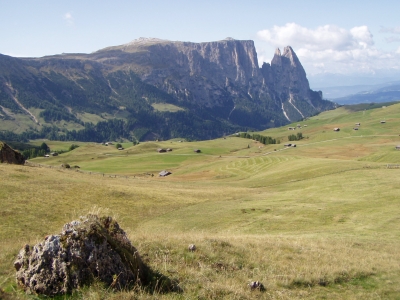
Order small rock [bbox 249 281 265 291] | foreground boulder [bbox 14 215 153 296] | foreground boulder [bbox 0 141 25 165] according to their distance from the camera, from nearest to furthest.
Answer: foreground boulder [bbox 14 215 153 296]
small rock [bbox 249 281 265 291]
foreground boulder [bbox 0 141 25 165]

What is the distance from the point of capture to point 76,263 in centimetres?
1159

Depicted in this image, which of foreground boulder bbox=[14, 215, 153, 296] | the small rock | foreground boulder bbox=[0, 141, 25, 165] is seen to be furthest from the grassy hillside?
foreground boulder bbox=[0, 141, 25, 165]

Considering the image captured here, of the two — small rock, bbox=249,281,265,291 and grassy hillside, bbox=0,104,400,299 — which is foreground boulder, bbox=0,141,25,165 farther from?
small rock, bbox=249,281,265,291

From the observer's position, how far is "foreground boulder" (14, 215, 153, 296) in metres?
11.4

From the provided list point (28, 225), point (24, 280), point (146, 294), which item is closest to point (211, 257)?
point (146, 294)

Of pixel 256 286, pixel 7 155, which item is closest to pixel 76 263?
pixel 256 286

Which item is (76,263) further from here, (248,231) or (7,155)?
(7,155)

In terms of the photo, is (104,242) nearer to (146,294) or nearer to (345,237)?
(146,294)

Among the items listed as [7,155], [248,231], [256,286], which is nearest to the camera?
[256,286]

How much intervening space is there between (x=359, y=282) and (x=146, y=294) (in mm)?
10624

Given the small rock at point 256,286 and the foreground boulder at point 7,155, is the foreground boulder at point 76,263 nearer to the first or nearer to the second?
the small rock at point 256,286

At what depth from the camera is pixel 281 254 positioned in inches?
755

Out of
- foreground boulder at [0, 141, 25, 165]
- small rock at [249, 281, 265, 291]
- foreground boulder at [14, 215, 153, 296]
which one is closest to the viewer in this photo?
foreground boulder at [14, 215, 153, 296]

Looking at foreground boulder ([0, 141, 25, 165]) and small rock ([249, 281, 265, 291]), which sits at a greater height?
foreground boulder ([0, 141, 25, 165])
